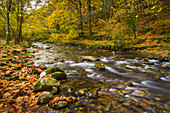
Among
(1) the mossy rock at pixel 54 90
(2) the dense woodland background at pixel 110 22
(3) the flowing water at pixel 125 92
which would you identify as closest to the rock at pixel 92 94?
(3) the flowing water at pixel 125 92

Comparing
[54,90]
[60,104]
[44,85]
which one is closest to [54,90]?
[54,90]

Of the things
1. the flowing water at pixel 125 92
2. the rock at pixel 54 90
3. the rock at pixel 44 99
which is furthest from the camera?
the rock at pixel 54 90

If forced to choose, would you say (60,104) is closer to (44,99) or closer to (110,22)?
(44,99)

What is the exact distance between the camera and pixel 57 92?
3127 mm

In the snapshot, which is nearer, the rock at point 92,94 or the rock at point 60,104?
the rock at point 60,104

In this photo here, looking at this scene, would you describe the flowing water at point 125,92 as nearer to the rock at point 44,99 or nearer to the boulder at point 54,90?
the boulder at point 54,90

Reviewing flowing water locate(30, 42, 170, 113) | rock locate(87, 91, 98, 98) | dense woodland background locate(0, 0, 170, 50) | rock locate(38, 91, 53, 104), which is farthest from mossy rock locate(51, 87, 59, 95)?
dense woodland background locate(0, 0, 170, 50)

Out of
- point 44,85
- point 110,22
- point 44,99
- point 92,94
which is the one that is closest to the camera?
point 44,99

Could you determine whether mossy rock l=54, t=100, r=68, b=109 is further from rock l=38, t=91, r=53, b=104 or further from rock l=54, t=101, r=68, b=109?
rock l=38, t=91, r=53, b=104

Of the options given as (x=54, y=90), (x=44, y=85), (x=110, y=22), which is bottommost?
(x=54, y=90)

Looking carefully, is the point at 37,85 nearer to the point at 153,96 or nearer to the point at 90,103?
the point at 90,103

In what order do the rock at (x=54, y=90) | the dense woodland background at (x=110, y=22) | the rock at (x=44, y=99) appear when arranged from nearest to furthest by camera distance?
the rock at (x=44, y=99) < the rock at (x=54, y=90) < the dense woodland background at (x=110, y=22)

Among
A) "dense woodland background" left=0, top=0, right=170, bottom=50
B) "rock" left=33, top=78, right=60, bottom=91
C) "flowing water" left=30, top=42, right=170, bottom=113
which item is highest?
"dense woodland background" left=0, top=0, right=170, bottom=50

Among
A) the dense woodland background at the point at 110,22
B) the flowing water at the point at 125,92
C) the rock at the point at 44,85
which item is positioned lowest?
the flowing water at the point at 125,92
